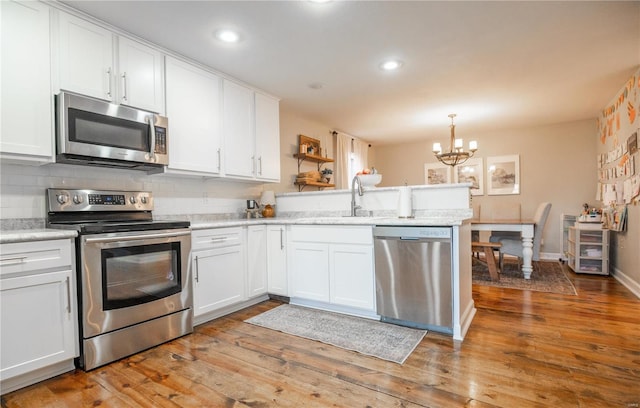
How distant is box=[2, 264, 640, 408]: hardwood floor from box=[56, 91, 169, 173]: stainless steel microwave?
1.39 m

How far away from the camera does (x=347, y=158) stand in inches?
240

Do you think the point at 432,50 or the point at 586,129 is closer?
the point at 432,50

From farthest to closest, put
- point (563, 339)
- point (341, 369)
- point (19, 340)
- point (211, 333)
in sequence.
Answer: point (211, 333)
point (563, 339)
point (341, 369)
point (19, 340)

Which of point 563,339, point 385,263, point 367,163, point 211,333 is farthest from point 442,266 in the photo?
point 367,163

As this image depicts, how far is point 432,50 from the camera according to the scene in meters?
2.93

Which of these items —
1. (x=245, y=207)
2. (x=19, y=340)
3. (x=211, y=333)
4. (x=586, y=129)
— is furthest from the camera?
(x=586, y=129)

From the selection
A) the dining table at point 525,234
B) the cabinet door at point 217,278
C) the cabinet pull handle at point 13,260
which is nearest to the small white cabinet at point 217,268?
the cabinet door at point 217,278

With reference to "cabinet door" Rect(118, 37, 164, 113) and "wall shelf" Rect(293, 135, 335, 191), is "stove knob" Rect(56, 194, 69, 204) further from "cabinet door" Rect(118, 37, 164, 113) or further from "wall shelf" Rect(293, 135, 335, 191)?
"wall shelf" Rect(293, 135, 335, 191)

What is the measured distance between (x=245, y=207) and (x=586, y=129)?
5803 mm

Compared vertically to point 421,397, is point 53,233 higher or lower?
higher

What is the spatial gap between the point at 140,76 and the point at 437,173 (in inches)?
231

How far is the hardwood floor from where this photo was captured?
1693mm

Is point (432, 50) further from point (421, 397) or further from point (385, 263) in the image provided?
point (421, 397)

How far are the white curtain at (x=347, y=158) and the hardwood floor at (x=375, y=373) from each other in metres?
3.55
